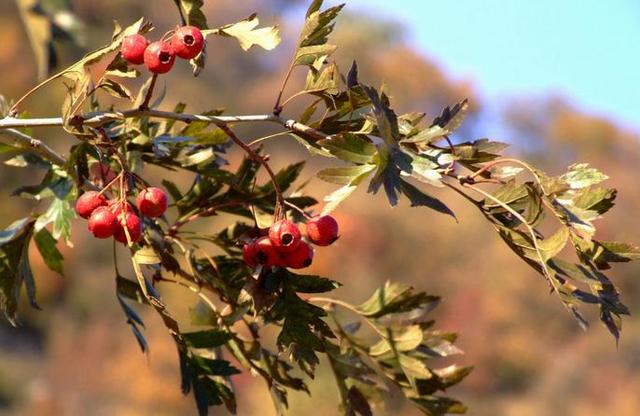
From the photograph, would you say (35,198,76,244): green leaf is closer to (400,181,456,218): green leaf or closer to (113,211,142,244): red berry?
(113,211,142,244): red berry

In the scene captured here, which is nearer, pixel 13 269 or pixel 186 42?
pixel 186 42

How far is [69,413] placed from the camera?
14.3 m

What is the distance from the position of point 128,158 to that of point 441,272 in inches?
733

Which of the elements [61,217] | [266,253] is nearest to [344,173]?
[266,253]

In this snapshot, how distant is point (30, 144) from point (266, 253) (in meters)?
0.24

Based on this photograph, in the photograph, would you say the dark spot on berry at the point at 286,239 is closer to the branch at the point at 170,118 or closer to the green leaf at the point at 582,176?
the branch at the point at 170,118

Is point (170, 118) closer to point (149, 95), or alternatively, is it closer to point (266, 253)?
point (149, 95)

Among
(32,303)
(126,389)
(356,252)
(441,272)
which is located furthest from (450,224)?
(32,303)

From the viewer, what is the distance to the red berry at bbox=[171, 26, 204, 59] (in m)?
0.84

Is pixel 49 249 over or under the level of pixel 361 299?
over

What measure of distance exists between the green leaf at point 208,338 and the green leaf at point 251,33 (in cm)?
31

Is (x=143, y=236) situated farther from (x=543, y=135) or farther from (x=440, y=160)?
(x=543, y=135)

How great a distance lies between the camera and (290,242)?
0.85 metres

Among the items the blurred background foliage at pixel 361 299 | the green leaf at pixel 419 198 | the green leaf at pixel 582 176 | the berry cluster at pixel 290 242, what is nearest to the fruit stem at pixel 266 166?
the berry cluster at pixel 290 242
